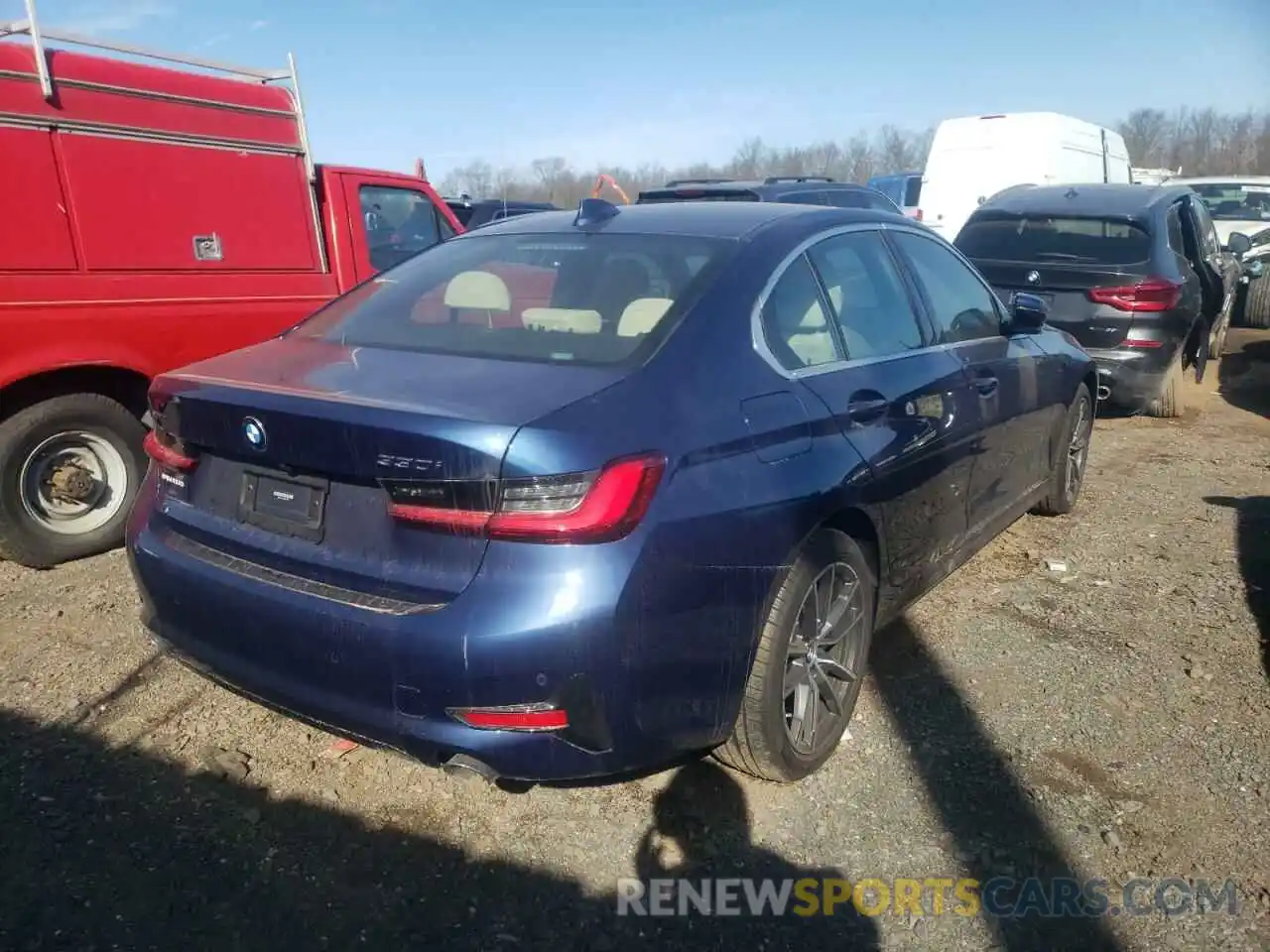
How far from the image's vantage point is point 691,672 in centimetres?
228

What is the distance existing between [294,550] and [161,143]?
350 cm

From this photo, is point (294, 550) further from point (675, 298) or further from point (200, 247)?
point (200, 247)

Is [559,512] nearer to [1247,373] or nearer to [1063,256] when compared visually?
[1063,256]

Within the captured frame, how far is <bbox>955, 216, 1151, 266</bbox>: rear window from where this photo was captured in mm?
6688

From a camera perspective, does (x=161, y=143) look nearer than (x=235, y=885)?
No

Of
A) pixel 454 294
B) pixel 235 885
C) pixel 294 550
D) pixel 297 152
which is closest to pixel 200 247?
pixel 297 152

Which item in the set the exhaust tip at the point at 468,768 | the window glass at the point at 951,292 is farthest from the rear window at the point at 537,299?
the window glass at the point at 951,292

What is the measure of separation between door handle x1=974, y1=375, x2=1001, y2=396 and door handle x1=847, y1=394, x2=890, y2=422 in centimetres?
83

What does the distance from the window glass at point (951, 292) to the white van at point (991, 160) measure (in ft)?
32.5

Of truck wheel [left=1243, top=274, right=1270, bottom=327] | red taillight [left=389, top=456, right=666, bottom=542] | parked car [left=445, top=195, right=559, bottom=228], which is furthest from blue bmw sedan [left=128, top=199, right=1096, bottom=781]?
truck wheel [left=1243, top=274, right=1270, bottom=327]

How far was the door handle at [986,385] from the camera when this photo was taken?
366 centimetres

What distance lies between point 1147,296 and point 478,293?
5296 millimetres

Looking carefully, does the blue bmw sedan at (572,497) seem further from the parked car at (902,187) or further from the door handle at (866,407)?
the parked car at (902,187)

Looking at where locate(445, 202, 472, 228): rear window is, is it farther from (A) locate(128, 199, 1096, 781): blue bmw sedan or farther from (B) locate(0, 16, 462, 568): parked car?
(A) locate(128, 199, 1096, 781): blue bmw sedan
